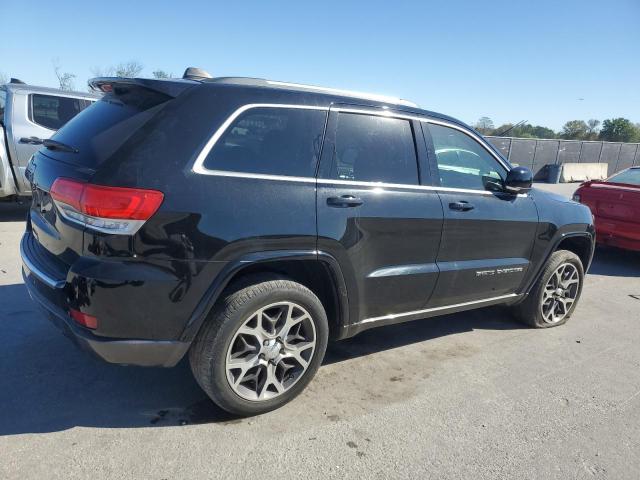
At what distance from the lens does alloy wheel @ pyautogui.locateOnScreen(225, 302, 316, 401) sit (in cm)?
276

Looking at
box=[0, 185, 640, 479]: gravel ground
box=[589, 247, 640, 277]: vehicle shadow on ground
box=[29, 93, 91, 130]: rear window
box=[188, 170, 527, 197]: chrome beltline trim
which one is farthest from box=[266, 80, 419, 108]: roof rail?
box=[29, 93, 91, 130]: rear window

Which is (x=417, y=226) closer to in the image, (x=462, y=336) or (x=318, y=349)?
(x=318, y=349)

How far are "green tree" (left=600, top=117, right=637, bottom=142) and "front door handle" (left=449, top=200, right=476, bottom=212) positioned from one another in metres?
60.4

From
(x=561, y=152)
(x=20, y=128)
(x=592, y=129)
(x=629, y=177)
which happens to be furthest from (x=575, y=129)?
(x=20, y=128)

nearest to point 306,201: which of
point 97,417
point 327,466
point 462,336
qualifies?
point 327,466

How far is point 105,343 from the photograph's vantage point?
2.43 m

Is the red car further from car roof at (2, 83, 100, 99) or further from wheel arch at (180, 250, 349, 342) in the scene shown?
car roof at (2, 83, 100, 99)

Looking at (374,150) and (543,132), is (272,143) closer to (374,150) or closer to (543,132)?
(374,150)

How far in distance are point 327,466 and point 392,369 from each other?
48.6 inches

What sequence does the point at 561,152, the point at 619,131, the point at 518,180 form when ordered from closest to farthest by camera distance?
the point at 518,180 → the point at 561,152 → the point at 619,131

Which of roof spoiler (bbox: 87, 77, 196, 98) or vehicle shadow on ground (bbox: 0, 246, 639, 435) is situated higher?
roof spoiler (bbox: 87, 77, 196, 98)

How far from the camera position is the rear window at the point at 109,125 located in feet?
8.36

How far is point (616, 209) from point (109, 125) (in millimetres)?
7203

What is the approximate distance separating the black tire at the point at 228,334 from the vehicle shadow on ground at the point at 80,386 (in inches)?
6.9
